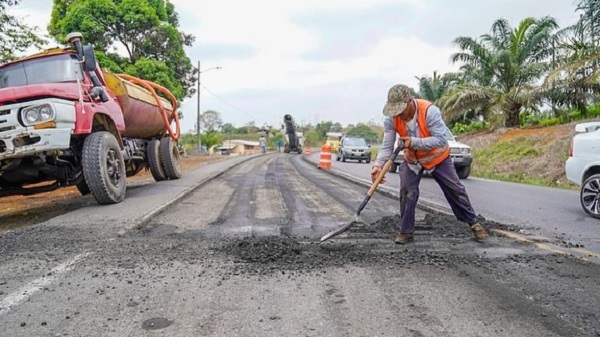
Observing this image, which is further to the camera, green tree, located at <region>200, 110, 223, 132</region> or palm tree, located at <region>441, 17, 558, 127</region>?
green tree, located at <region>200, 110, 223, 132</region>

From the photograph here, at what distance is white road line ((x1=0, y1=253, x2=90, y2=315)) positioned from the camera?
310cm

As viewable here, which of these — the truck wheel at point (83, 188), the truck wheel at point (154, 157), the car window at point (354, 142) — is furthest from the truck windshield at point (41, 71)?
the car window at point (354, 142)

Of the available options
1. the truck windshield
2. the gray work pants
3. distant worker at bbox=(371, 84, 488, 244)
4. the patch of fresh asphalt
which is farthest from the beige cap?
the truck windshield

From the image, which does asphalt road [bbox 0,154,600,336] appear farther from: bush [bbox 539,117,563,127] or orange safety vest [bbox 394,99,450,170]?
bush [bbox 539,117,563,127]

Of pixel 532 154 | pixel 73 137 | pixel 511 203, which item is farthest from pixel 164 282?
pixel 532 154

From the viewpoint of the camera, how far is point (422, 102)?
4945 millimetres

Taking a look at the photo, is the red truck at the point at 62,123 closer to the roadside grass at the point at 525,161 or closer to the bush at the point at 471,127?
the roadside grass at the point at 525,161

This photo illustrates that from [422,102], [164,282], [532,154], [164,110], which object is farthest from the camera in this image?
[532,154]

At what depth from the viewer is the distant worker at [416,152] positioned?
473 centimetres

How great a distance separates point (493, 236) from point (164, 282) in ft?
11.5

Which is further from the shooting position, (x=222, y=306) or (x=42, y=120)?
(x=42, y=120)

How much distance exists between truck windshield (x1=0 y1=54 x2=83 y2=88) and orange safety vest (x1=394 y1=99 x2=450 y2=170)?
216 inches

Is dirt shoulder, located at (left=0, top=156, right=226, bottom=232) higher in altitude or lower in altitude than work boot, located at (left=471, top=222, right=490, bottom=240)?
lower

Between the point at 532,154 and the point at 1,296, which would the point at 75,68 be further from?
the point at 532,154
